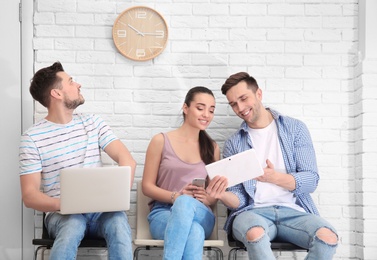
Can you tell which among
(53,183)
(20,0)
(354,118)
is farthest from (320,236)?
(20,0)

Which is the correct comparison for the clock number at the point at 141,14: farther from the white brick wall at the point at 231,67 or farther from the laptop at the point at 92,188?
the laptop at the point at 92,188

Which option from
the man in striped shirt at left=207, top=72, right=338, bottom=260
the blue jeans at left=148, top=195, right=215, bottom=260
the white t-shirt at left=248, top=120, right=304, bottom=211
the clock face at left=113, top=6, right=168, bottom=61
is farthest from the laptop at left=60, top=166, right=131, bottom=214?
the clock face at left=113, top=6, right=168, bottom=61

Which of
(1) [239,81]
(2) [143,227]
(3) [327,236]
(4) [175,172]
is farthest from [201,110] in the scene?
(3) [327,236]

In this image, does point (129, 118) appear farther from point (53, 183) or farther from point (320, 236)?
point (320, 236)

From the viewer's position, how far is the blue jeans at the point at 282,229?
2.91 metres

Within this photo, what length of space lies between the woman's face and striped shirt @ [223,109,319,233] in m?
0.20

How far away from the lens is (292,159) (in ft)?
11.3

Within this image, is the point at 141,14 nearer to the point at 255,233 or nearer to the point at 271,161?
the point at 271,161

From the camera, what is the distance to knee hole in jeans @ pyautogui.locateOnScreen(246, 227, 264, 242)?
292cm

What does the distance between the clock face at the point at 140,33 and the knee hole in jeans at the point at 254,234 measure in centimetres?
146

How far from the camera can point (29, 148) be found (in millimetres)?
3293

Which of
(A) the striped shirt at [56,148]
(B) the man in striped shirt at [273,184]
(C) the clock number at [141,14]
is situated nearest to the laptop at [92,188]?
(A) the striped shirt at [56,148]

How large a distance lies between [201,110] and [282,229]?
34.2 inches

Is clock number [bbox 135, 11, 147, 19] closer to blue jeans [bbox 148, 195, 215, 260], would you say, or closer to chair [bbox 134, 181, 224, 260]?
chair [bbox 134, 181, 224, 260]
